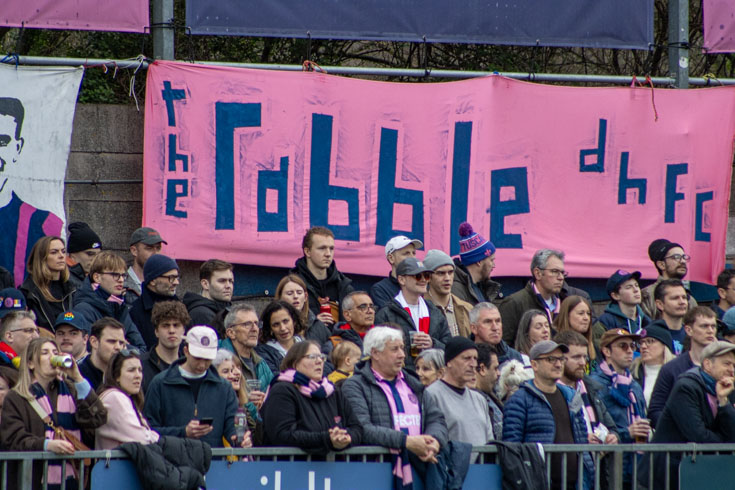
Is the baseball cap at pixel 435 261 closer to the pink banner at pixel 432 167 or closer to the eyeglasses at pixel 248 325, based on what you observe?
the pink banner at pixel 432 167

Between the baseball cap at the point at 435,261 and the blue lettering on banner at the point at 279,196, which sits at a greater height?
the blue lettering on banner at the point at 279,196

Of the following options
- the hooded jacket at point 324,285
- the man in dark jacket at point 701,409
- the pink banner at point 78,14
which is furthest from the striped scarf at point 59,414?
the pink banner at point 78,14

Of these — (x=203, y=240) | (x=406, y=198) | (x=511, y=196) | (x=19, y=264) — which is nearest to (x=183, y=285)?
(x=203, y=240)

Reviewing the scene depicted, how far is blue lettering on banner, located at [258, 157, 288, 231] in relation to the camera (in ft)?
35.2

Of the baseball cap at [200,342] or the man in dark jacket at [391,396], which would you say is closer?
the baseball cap at [200,342]

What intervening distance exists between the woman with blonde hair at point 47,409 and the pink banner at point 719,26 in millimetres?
7699

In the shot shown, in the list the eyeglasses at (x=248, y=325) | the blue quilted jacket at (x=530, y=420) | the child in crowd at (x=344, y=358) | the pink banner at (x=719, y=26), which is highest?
the pink banner at (x=719, y=26)

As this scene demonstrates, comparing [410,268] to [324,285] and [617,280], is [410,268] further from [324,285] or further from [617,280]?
[617,280]

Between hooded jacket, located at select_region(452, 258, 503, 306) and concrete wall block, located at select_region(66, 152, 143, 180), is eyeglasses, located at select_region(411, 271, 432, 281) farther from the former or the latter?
concrete wall block, located at select_region(66, 152, 143, 180)

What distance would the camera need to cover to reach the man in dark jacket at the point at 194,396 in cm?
718

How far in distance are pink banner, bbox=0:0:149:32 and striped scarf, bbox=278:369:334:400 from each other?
4.43 m

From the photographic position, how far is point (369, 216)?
36.1ft

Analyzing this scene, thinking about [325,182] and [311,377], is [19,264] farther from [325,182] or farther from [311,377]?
[311,377]

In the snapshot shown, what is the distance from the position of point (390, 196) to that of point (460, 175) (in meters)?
0.68
